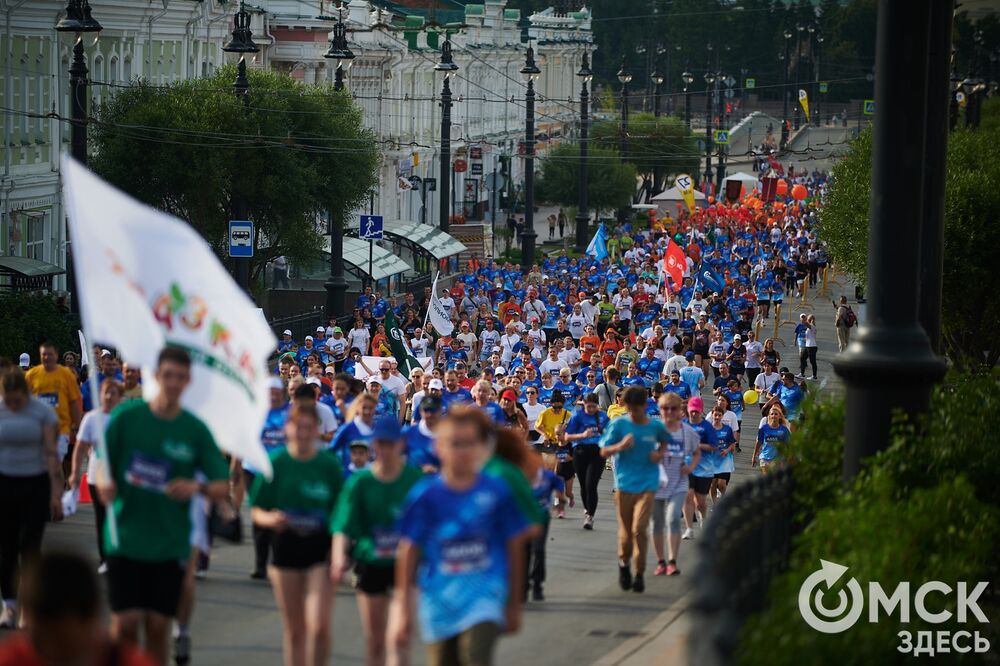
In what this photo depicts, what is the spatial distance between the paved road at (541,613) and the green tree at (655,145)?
66.3 metres

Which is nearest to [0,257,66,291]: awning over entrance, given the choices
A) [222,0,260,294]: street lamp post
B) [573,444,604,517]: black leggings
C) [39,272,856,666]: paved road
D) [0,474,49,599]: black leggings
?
[222,0,260,294]: street lamp post

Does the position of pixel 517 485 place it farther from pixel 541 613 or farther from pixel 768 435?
pixel 768 435

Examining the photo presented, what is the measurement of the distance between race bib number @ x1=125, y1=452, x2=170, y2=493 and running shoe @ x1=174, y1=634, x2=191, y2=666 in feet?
6.44

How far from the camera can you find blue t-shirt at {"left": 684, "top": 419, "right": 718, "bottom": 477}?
1652 centimetres

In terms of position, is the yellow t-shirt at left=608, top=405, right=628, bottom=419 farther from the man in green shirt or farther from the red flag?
the red flag

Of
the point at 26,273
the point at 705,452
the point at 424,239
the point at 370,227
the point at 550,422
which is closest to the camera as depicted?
the point at 705,452

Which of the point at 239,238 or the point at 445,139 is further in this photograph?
the point at 445,139

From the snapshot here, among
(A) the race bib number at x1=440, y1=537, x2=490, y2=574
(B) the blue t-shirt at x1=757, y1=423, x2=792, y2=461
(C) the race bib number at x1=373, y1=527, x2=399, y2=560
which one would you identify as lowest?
(B) the blue t-shirt at x1=757, y1=423, x2=792, y2=461

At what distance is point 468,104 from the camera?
7794 cm

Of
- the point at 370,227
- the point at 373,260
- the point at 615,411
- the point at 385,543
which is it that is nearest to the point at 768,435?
the point at 615,411

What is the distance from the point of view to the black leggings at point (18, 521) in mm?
10734

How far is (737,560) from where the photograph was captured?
25.2ft

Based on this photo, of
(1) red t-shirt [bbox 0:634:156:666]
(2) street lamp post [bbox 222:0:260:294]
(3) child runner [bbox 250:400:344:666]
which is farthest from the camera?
(2) street lamp post [bbox 222:0:260:294]

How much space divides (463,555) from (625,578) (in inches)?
266
